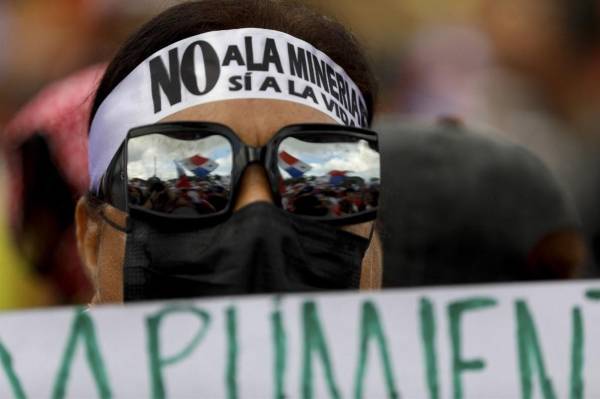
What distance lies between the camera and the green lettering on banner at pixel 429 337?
1678 mm

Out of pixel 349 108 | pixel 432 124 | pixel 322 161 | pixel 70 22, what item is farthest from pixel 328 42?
pixel 70 22

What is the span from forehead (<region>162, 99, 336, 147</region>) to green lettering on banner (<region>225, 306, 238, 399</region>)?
1.49 ft

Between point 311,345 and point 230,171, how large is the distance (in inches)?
17.1

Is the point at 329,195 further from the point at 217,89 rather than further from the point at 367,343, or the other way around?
the point at 367,343

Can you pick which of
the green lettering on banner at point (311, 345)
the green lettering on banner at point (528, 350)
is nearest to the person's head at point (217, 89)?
the green lettering on banner at point (311, 345)

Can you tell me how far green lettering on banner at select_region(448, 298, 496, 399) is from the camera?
168 cm

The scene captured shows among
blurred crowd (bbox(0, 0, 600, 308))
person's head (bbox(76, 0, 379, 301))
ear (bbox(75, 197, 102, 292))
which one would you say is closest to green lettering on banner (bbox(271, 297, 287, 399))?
person's head (bbox(76, 0, 379, 301))

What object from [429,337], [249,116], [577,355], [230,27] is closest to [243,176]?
[249,116]

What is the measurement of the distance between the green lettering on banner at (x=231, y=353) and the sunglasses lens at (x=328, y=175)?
39 centimetres

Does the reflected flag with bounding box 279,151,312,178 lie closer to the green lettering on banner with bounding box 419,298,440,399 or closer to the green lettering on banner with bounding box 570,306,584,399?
the green lettering on banner with bounding box 419,298,440,399

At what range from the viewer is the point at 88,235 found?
2.38 meters

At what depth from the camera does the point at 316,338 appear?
167 cm

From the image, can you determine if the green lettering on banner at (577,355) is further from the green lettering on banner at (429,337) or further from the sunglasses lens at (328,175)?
the sunglasses lens at (328,175)

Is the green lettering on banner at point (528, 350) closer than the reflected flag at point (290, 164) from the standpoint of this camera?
Yes
